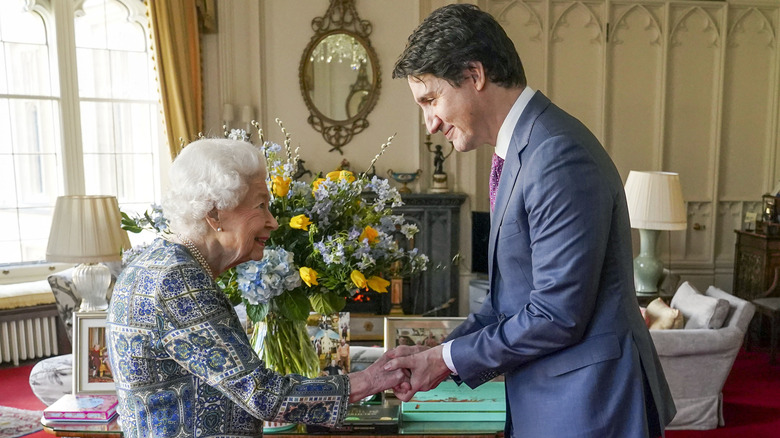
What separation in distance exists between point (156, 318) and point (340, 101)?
209 inches

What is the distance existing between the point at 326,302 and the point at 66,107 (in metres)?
4.75

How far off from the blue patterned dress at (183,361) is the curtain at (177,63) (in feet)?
14.9

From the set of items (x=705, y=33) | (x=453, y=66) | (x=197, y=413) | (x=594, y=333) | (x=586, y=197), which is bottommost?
(x=197, y=413)

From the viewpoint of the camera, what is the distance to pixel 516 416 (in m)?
1.56

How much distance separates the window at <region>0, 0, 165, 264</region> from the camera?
563cm

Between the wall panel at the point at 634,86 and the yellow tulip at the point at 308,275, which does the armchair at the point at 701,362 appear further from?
the wall panel at the point at 634,86

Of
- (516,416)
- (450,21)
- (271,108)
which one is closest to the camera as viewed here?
(450,21)

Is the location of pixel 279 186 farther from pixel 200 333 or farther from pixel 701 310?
pixel 701 310

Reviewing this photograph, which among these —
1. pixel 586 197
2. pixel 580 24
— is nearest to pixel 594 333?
pixel 586 197

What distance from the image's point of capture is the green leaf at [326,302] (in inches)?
77.1

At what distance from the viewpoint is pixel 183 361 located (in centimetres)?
137

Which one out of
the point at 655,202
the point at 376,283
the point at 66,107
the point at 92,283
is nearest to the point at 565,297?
the point at 376,283

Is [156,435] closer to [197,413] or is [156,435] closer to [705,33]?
[197,413]

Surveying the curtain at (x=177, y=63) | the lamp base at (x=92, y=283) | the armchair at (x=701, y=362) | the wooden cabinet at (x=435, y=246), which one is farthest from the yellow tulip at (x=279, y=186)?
the wooden cabinet at (x=435, y=246)
